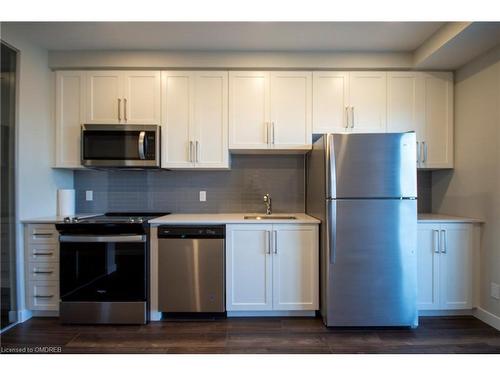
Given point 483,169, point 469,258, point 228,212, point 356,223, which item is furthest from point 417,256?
point 228,212

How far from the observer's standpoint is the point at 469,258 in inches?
104

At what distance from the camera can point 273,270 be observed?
2.61m

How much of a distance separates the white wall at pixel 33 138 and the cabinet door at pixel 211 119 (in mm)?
1485

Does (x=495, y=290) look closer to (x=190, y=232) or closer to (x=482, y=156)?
(x=482, y=156)

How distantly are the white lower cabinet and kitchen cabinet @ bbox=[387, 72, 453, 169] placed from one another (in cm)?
144

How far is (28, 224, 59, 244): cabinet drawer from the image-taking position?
2.62m

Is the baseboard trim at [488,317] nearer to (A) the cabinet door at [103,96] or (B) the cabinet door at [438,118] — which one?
(B) the cabinet door at [438,118]

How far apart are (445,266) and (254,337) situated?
1854 millimetres

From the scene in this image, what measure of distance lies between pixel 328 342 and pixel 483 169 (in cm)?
207

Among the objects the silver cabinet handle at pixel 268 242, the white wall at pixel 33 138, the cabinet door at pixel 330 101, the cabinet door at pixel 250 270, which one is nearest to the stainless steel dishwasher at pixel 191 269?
the cabinet door at pixel 250 270

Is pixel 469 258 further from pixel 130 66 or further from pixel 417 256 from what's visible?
pixel 130 66

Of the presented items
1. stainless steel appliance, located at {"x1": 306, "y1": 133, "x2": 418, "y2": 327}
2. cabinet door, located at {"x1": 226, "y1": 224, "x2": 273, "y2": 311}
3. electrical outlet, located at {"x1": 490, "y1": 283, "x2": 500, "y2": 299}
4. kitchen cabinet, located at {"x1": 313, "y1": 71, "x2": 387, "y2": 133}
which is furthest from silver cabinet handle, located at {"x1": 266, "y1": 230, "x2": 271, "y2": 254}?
electrical outlet, located at {"x1": 490, "y1": 283, "x2": 500, "y2": 299}

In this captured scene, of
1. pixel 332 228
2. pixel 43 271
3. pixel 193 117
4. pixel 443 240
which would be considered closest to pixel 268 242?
pixel 332 228

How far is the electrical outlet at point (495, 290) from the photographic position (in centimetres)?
246
